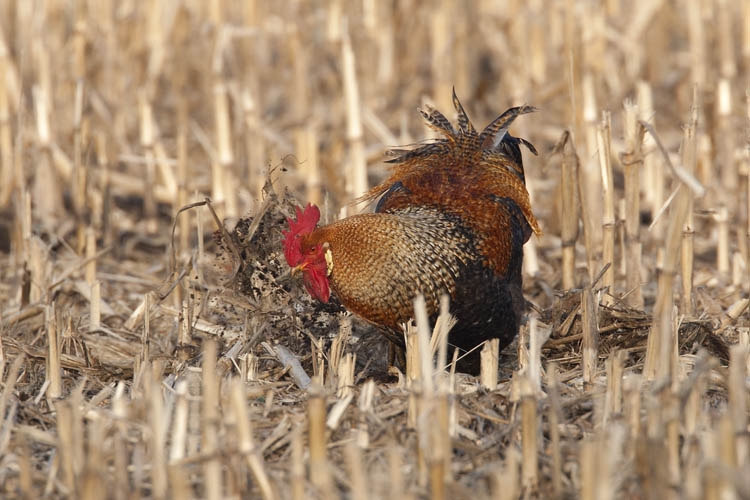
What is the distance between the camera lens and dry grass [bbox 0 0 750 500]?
317cm

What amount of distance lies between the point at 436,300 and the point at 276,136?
4.32 m

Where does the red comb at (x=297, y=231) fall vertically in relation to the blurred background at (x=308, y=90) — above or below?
below

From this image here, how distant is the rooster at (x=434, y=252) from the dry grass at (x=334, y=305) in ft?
0.83

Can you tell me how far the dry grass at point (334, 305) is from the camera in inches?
125

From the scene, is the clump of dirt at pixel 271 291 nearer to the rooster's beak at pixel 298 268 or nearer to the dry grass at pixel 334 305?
the dry grass at pixel 334 305

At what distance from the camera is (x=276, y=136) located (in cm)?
819

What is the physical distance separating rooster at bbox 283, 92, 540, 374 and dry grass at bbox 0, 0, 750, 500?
0.25 meters

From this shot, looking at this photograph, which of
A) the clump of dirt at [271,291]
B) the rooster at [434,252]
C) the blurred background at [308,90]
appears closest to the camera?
the rooster at [434,252]

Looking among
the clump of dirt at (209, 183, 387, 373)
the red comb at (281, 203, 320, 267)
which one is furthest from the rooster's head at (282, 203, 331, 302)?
the clump of dirt at (209, 183, 387, 373)

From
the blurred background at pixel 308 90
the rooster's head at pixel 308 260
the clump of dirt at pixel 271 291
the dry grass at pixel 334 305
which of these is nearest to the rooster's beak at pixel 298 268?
the rooster's head at pixel 308 260

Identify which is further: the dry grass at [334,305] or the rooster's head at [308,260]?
the rooster's head at [308,260]

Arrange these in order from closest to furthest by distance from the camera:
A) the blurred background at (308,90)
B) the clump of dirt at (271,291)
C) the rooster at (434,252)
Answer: the rooster at (434,252)
the clump of dirt at (271,291)
the blurred background at (308,90)

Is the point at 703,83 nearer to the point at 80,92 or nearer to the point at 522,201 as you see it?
the point at 522,201

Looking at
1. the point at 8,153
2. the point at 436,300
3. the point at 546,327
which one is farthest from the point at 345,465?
the point at 8,153
